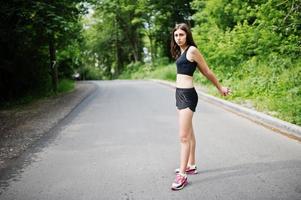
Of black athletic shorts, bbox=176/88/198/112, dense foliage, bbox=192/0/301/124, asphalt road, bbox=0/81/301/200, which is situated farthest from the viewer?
dense foliage, bbox=192/0/301/124

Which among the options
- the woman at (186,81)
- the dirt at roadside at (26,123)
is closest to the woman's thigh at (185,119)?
the woman at (186,81)

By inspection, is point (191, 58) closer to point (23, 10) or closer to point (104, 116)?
point (104, 116)

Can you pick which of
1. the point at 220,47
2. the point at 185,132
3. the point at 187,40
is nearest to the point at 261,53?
the point at 220,47

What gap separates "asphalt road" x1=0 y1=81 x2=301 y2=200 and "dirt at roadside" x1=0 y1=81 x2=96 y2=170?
0.98ft

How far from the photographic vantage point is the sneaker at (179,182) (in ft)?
15.9

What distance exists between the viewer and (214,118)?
10297 mm

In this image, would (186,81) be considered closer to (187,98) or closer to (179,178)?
(187,98)

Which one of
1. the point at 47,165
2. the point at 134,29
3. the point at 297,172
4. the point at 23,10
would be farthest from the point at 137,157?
the point at 134,29

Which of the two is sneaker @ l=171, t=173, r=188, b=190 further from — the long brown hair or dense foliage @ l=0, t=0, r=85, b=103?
A: dense foliage @ l=0, t=0, r=85, b=103

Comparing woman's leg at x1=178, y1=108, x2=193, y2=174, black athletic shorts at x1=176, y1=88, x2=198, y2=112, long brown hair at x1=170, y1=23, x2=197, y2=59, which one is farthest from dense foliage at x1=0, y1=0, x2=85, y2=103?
woman's leg at x1=178, y1=108, x2=193, y2=174

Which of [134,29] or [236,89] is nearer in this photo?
[236,89]

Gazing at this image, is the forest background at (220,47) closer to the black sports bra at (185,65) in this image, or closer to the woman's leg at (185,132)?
the woman's leg at (185,132)

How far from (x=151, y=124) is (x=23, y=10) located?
6.03 metres

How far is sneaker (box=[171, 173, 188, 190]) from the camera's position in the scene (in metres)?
4.84
